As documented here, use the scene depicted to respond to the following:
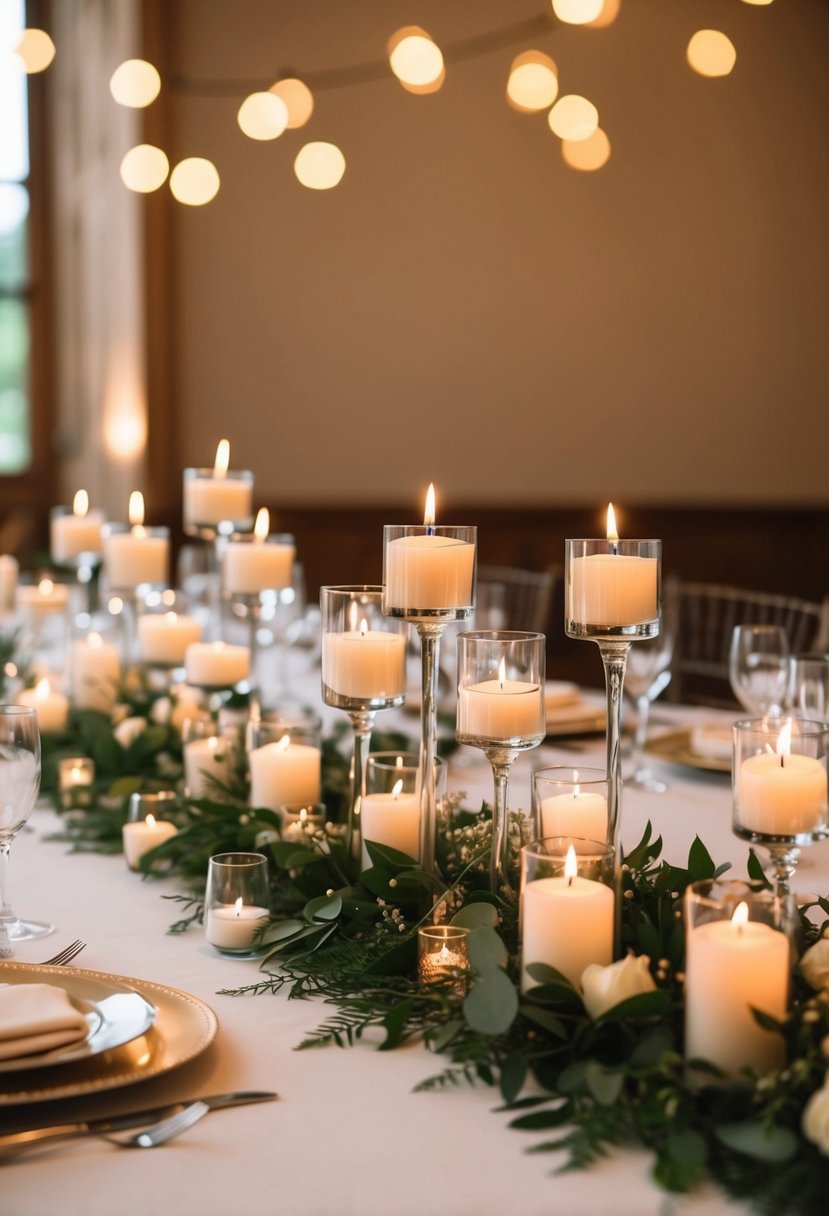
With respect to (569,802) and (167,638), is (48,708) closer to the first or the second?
(167,638)

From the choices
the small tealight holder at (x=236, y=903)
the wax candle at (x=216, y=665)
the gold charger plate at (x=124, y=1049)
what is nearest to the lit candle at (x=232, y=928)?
the small tealight holder at (x=236, y=903)

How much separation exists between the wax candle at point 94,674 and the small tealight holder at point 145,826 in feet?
2.09

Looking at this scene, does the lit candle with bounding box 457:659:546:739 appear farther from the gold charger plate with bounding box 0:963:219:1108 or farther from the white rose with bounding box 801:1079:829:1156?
the white rose with bounding box 801:1079:829:1156

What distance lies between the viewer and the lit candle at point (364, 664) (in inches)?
53.1

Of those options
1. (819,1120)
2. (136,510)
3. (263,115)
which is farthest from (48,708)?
(263,115)

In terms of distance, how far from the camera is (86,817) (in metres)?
1.78

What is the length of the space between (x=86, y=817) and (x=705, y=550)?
433cm

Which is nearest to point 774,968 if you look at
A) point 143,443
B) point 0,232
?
point 143,443

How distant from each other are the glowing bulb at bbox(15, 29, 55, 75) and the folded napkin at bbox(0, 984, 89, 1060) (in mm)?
2955

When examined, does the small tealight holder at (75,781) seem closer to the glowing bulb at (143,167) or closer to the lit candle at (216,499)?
the lit candle at (216,499)

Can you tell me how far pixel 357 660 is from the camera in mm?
1349

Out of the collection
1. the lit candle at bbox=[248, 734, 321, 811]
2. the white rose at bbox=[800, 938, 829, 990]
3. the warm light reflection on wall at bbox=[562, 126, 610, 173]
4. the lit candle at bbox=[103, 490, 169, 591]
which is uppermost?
the warm light reflection on wall at bbox=[562, 126, 610, 173]

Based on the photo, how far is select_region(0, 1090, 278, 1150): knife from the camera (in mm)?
901

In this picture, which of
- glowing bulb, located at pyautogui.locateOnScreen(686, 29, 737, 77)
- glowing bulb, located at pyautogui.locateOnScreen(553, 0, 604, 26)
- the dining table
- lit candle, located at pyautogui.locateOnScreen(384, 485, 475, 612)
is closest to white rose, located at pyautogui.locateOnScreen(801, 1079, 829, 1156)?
the dining table
